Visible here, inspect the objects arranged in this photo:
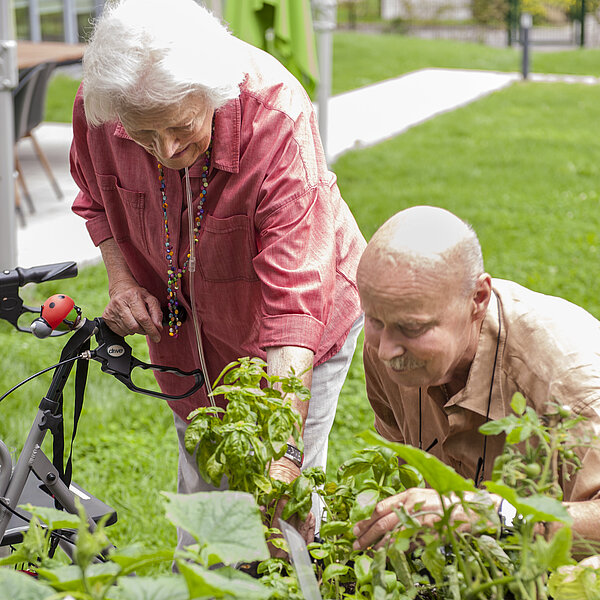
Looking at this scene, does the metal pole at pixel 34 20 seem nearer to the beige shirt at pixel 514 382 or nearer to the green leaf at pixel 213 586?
the beige shirt at pixel 514 382

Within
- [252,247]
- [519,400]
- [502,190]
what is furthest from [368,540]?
[502,190]

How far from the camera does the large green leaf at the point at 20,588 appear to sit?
1.03m

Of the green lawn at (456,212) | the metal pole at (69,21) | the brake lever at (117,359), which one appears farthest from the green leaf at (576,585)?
the metal pole at (69,21)

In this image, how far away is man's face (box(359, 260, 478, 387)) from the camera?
1.46 metres

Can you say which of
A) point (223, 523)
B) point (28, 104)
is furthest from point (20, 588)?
point (28, 104)

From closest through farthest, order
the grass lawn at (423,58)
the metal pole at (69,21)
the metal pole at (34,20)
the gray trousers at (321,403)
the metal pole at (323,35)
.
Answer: the gray trousers at (321,403) < the metal pole at (323,35) < the metal pole at (34,20) < the metal pole at (69,21) < the grass lawn at (423,58)

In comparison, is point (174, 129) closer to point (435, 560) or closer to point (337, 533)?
point (337, 533)

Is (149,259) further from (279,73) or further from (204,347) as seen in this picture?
(279,73)

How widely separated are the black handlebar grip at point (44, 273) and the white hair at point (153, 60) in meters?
0.38

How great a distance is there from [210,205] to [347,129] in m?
9.72

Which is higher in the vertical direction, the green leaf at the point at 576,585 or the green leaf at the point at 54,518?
the green leaf at the point at 54,518

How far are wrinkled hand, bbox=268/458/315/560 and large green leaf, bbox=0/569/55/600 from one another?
1.48 feet

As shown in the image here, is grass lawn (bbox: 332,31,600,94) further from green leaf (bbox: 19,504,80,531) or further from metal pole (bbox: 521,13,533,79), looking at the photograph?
green leaf (bbox: 19,504,80,531)

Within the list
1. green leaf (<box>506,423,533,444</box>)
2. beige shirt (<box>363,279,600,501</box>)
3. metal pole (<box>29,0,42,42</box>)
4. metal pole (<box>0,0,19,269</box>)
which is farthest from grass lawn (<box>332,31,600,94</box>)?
green leaf (<box>506,423,533,444</box>)
